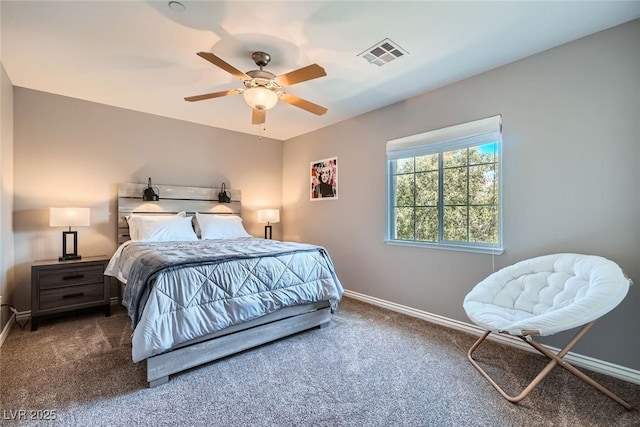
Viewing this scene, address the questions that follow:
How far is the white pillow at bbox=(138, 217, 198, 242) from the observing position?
349 centimetres

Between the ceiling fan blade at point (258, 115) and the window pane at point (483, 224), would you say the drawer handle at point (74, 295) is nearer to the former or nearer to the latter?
the ceiling fan blade at point (258, 115)

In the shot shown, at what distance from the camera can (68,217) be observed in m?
3.12

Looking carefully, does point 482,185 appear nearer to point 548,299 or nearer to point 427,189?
point 427,189

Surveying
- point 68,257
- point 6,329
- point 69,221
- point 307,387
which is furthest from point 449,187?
point 6,329

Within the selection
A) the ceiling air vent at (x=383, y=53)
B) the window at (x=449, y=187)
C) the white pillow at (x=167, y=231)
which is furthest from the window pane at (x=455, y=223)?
the white pillow at (x=167, y=231)

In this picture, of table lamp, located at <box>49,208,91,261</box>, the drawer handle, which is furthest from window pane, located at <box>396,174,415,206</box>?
the drawer handle

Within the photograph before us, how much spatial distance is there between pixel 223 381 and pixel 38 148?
11.0 feet

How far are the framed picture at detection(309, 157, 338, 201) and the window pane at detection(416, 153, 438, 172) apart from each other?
4.18 ft

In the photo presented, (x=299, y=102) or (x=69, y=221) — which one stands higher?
(x=299, y=102)

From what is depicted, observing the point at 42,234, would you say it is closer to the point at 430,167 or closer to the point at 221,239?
the point at 221,239

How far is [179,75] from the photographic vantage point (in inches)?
113

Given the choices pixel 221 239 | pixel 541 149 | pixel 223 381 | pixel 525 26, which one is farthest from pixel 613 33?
pixel 221 239

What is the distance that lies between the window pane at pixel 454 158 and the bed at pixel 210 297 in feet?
5.37

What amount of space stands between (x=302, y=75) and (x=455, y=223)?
6.90ft
